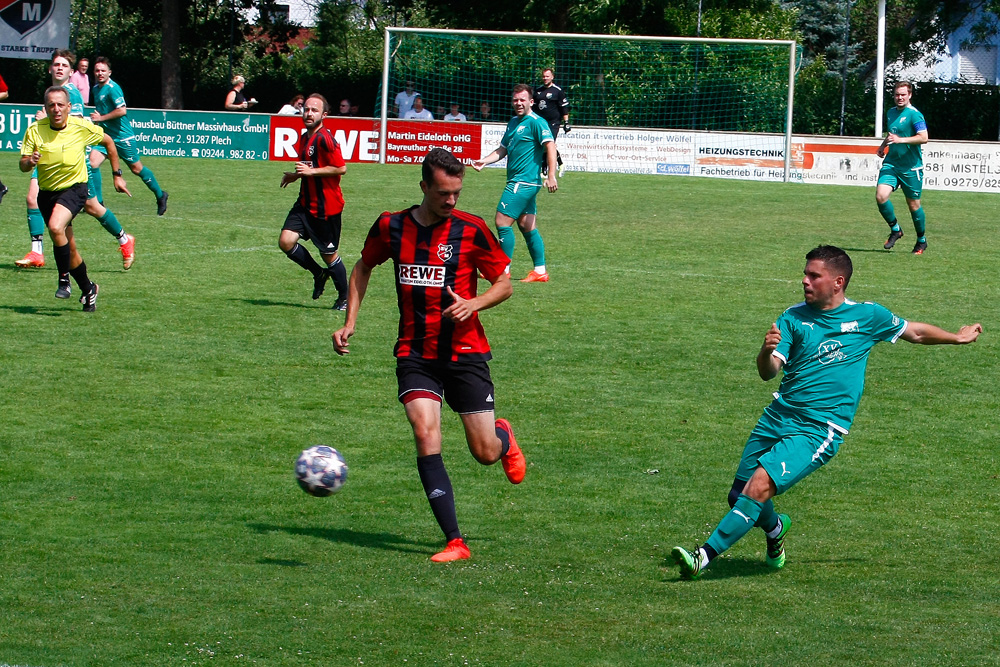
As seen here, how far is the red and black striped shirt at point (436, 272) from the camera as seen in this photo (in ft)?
22.2

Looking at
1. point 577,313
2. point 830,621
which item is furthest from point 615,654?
point 577,313

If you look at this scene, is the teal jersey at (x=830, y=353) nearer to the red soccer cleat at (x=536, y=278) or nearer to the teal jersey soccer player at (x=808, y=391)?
the teal jersey soccer player at (x=808, y=391)

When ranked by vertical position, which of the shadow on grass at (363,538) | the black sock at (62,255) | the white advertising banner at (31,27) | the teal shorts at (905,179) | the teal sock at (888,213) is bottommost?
the shadow on grass at (363,538)

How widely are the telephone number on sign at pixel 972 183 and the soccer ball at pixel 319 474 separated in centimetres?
2555

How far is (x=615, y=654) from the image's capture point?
17.1ft

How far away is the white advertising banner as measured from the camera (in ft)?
132

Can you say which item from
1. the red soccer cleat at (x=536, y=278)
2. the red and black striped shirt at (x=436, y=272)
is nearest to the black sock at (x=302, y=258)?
the red soccer cleat at (x=536, y=278)

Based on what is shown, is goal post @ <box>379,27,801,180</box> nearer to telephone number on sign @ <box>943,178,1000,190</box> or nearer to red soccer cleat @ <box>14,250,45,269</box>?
telephone number on sign @ <box>943,178,1000,190</box>

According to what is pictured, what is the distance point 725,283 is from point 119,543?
1024 centimetres

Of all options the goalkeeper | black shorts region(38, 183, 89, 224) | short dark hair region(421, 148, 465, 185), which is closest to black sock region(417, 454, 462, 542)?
short dark hair region(421, 148, 465, 185)

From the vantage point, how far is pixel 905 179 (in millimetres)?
18672

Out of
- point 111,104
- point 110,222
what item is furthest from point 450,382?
point 111,104

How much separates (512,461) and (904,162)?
12984 mm

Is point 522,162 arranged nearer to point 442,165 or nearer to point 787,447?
point 442,165
